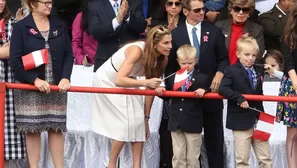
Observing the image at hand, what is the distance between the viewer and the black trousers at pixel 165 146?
9836 mm

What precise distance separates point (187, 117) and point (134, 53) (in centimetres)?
76

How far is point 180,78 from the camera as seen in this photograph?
8.86 metres

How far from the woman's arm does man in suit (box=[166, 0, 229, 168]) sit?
460mm

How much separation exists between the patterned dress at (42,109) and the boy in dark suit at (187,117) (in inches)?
40.2

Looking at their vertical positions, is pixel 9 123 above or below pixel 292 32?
below

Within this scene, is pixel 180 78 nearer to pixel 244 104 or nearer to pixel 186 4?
pixel 244 104

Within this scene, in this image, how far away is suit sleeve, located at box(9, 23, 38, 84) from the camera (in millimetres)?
8988

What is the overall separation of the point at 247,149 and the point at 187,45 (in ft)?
3.59

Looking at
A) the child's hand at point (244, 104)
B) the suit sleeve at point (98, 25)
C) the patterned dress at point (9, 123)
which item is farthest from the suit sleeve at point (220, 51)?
the patterned dress at point (9, 123)

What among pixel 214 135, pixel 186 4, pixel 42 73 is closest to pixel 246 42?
pixel 186 4

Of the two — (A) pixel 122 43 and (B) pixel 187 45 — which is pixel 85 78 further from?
(B) pixel 187 45

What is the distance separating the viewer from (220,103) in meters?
9.52

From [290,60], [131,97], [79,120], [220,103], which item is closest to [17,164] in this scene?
[79,120]

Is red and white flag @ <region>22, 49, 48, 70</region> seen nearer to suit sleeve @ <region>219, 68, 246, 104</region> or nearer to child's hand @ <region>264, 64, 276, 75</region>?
suit sleeve @ <region>219, 68, 246, 104</region>
